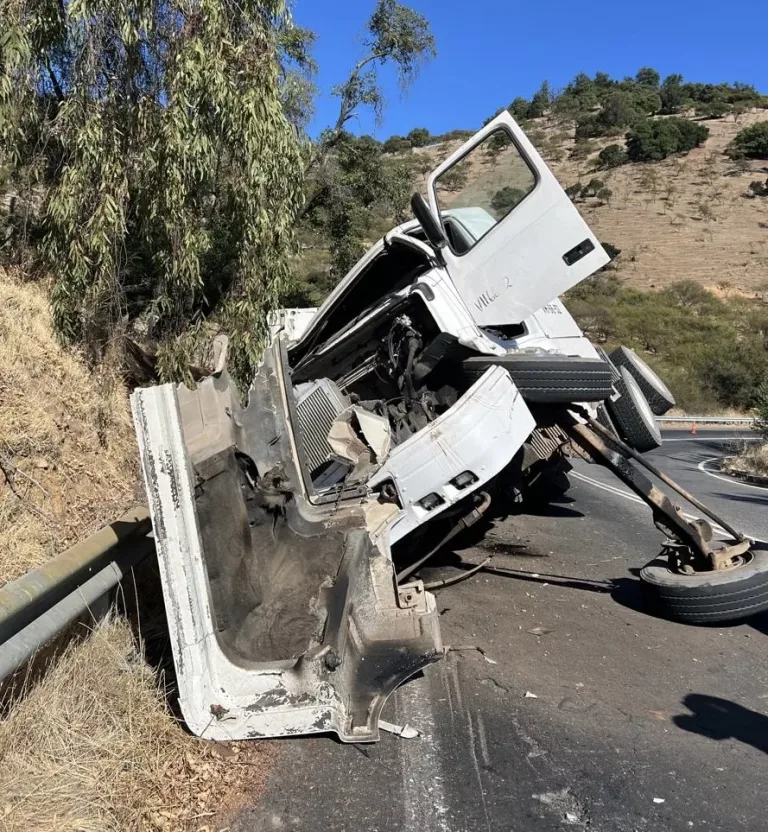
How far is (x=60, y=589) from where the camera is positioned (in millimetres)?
2896

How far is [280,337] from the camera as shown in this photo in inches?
152

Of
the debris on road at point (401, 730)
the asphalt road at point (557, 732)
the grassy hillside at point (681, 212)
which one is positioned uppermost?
the grassy hillside at point (681, 212)

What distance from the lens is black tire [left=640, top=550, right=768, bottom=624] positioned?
4324 millimetres

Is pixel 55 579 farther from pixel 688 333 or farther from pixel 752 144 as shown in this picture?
pixel 752 144

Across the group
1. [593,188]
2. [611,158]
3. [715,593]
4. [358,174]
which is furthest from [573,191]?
[611,158]

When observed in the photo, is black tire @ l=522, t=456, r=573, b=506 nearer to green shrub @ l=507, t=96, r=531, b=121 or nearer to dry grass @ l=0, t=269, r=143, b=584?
dry grass @ l=0, t=269, r=143, b=584

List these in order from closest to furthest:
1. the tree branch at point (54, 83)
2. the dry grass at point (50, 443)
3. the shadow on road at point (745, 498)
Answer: the dry grass at point (50, 443), the tree branch at point (54, 83), the shadow on road at point (745, 498)


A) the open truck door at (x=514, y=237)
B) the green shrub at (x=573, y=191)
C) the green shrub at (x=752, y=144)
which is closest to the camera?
the open truck door at (x=514, y=237)

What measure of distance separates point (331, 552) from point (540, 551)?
3073mm

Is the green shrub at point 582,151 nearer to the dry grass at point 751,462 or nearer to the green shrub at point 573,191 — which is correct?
the green shrub at point 573,191

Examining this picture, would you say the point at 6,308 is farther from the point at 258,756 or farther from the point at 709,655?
the point at 709,655

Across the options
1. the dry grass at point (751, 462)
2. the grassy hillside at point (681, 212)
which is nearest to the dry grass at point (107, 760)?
the dry grass at point (751, 462)

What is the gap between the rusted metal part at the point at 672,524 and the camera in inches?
183

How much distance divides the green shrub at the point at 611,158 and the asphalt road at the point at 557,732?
49836 mm
